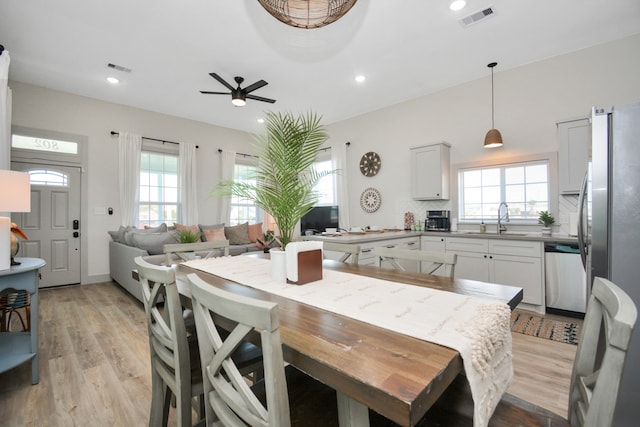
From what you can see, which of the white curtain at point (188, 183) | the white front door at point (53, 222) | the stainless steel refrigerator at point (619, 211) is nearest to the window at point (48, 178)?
the white front door at point (53, 222)

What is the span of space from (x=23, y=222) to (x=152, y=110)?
279cm

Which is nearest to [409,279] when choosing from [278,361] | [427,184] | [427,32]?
[278,361]

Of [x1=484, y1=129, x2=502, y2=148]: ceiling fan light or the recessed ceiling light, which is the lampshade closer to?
the recessed ceiling light

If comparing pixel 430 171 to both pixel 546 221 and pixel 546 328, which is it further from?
pixel 546 328

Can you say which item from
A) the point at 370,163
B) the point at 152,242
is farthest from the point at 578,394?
the point at 370,163

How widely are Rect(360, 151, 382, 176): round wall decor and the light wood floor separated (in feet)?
11.9

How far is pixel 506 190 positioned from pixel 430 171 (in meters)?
1.08

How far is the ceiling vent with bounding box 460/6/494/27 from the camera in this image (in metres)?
2.82

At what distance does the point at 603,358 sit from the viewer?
673 mm

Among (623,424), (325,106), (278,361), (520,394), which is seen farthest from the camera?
(325,106)

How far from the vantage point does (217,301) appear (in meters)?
0.77

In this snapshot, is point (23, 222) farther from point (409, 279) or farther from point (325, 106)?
point (409, 279)

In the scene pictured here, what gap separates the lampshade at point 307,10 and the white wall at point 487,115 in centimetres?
329

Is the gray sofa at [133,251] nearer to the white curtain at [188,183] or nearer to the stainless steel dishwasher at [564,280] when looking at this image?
the white curtain at [188,183]
